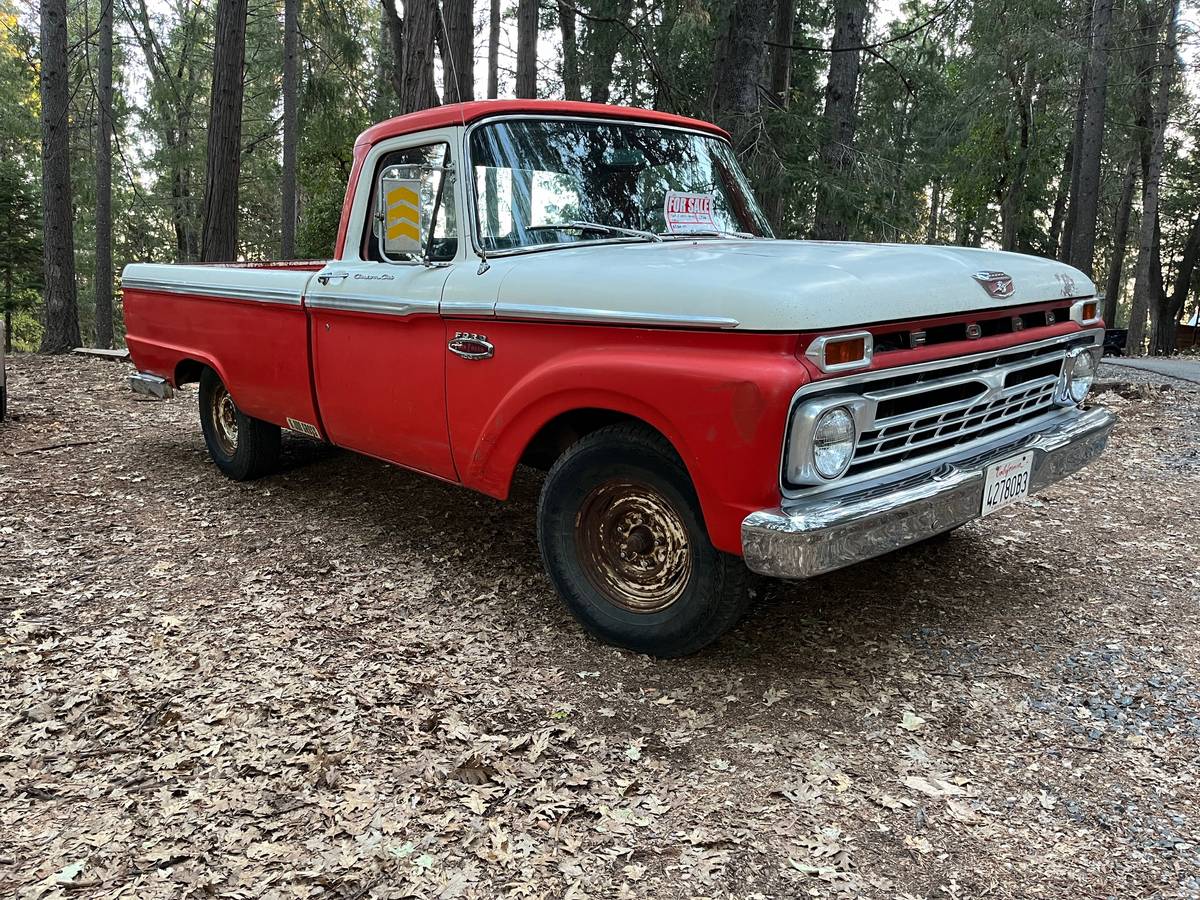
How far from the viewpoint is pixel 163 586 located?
4066 mm

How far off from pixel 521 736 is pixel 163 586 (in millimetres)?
2158

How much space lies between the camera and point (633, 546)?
129 inches

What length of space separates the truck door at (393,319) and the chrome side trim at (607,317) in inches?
21.8

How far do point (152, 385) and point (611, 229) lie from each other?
381 cm

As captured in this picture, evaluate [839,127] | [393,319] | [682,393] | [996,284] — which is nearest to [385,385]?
[393,319]

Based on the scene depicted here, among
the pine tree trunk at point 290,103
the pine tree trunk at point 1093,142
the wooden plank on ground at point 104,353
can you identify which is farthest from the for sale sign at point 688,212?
the pine tree trunk at point 290,103

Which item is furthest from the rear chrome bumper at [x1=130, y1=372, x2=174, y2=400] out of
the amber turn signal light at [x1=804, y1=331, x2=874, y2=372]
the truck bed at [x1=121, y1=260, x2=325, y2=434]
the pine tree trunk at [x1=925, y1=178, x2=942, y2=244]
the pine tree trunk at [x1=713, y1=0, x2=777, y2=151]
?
the pine tree trunk at [x1=925, y1=178, x2=942, y2=244]

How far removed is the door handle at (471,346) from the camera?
3.57 m

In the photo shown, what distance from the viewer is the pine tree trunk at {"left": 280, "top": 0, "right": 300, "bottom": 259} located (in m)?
15.9

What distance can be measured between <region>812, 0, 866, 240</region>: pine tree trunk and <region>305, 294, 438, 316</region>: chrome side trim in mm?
7040

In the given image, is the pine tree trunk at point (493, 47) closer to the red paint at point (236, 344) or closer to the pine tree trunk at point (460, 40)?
the pine tree trunk at point (460, 40)

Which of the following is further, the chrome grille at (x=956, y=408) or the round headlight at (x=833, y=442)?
the chrome grille at (x=956, y=408)

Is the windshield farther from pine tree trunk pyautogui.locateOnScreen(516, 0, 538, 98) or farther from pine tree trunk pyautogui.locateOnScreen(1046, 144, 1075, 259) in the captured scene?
pine tree trunk pyautogui.locateOnScreen(1046, 144, 1075, 259)

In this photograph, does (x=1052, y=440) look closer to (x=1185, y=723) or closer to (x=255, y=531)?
(x=1185, y=723)
